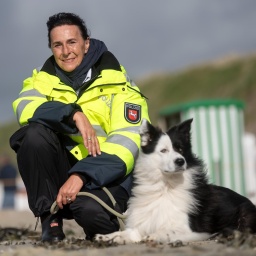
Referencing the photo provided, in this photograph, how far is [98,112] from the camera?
5.87m

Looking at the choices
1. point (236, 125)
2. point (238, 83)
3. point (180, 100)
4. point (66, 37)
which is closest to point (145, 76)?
point (180, 100)

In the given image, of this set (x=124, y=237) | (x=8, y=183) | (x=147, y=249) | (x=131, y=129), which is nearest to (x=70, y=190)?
(x=124, y=237)

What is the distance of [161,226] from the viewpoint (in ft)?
17.9

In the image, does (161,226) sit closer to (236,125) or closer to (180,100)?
(236,125)

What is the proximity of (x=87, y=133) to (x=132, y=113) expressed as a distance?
1.45ft

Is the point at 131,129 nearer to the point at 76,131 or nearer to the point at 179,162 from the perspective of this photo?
the point at 76,131

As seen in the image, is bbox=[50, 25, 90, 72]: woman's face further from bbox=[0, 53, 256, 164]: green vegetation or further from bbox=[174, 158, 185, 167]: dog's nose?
bbox=[0, 53, 256, 164]: green vegetation

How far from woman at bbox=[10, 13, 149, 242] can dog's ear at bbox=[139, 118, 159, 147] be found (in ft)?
0.42

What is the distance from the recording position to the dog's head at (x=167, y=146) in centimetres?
545

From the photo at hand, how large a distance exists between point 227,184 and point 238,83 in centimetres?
3901

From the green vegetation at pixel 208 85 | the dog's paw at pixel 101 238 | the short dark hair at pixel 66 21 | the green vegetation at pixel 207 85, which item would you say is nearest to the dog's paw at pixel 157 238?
the dog's paw at pixel 101 238

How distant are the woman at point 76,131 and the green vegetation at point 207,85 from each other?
1570 inches

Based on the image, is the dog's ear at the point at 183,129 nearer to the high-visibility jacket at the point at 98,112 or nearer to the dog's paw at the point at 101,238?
the high-visibility jacket at the point at 98,112

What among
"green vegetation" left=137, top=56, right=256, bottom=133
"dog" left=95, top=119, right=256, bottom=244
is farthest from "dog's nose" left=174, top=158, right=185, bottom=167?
"green vegetation" left=137, top=56, right=256, bottom=133
